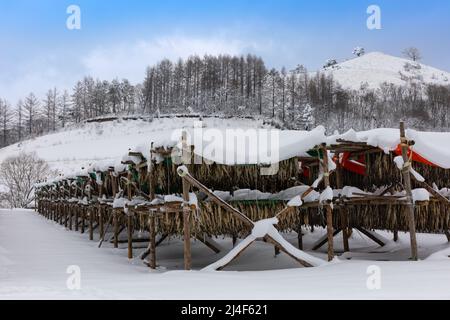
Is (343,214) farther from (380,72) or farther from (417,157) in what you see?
(380,72)

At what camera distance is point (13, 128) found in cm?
7775

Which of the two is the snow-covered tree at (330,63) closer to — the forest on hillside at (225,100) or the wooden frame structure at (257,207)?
the forest on hillside at (225,100)

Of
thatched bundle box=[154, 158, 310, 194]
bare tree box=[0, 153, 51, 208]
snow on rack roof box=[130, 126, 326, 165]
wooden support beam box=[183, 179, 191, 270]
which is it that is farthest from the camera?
bare tree box=[0, 153, 51, 208]

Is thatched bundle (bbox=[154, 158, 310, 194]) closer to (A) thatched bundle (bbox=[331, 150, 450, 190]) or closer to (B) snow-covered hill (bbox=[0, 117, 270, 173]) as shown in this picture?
(A) thatched bundle (bbox=[331, 150, 450, 190])

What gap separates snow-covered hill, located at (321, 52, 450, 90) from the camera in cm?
10488

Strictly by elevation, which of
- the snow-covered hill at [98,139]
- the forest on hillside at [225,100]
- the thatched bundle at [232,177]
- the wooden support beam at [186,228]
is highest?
the forest on hillside at [225,100]

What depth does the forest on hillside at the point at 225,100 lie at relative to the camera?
68875mm

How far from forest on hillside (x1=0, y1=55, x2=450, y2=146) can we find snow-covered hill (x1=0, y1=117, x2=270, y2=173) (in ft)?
20.1

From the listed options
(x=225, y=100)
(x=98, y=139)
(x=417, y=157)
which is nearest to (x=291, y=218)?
(x=417, y=157)

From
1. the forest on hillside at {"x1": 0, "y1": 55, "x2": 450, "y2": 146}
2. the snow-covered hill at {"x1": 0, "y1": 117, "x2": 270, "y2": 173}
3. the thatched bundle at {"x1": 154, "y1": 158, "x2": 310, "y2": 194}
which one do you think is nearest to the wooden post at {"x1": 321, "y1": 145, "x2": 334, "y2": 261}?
the thatched bundle at {"x1": 154, "y1": 158, "x2": 310, "y2": 194}

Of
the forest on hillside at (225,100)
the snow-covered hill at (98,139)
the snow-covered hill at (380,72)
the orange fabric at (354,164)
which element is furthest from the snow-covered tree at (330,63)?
the orange fabric at (354,164)

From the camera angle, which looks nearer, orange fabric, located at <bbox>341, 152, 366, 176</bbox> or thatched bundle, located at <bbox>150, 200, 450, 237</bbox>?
thatched bundle, located at <bbox>150, 200, 450, 237</bbox>

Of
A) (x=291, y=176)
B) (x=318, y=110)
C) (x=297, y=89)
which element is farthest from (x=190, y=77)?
(x=291, y=176)

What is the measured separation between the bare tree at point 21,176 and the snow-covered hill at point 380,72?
2759 inches
